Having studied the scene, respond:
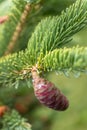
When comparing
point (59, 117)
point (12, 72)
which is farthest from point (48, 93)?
point (59, 117)

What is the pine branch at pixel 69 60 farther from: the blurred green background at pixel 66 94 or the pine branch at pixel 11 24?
the pine branch at pixel 11 24

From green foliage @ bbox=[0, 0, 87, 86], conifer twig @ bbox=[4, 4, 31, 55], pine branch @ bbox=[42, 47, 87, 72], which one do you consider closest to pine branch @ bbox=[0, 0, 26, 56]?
conifer twig @ bbox=[4, 4, 31, 55]

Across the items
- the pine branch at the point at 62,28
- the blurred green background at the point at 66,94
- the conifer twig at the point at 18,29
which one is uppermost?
the conifer twig at the point at 18,29

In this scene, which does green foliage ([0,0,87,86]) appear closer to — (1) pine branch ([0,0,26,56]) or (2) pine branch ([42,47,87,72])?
(2) pine branch ([42,47,87,72])

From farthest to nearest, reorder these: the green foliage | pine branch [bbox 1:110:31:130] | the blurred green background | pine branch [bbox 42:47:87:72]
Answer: the blurred green background < pine branch [bbox 1:110:31:130] < the green foliage < pine branch [bbox 42:47:87:72]

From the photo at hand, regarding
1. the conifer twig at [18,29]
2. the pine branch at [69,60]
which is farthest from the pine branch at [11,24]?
the pine branch at [69,60]

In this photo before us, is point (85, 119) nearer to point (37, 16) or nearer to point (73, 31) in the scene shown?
point (37, 16)
